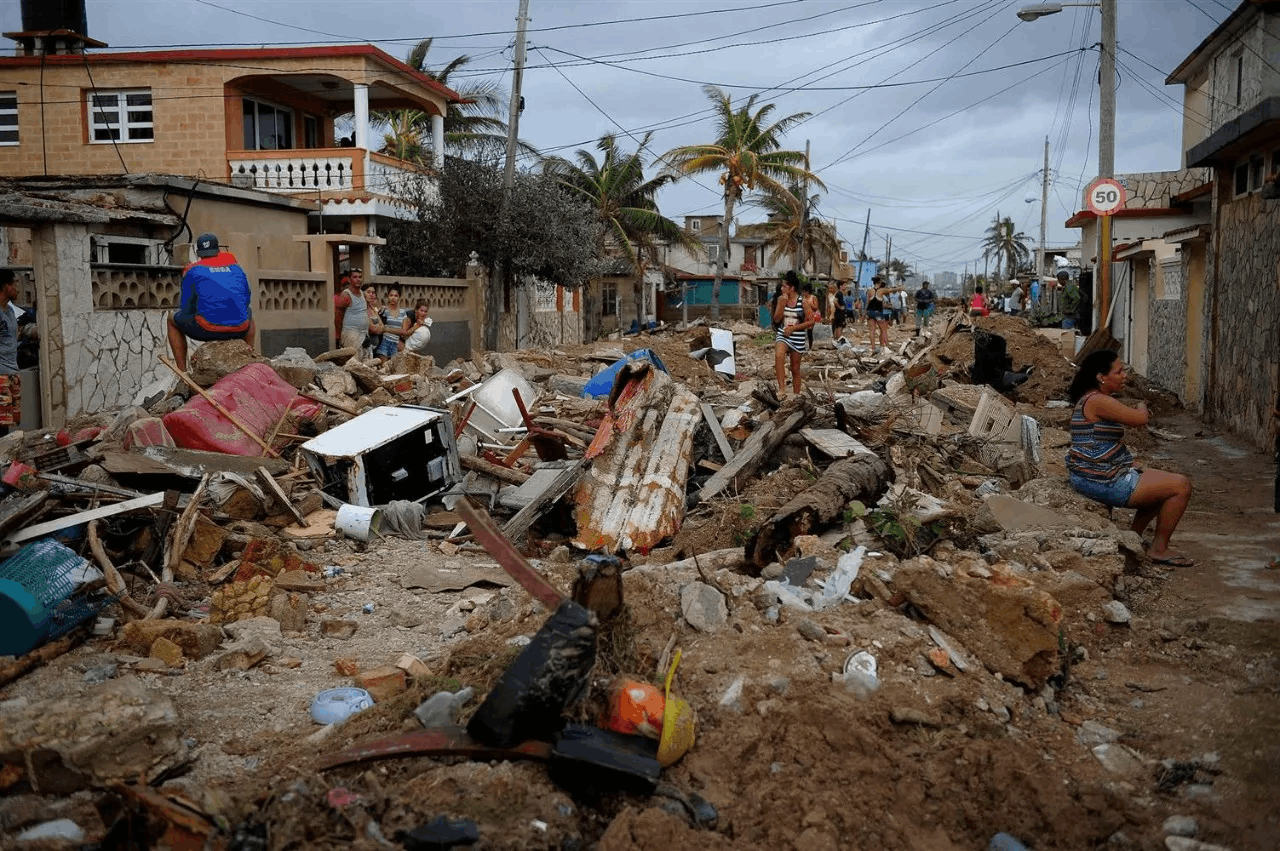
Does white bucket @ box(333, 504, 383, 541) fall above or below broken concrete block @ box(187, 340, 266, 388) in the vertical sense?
below

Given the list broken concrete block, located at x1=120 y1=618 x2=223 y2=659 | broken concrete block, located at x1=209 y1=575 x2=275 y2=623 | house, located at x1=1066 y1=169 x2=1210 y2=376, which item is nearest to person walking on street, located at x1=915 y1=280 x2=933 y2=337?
house, located at x1=1066 y1=169 x2=1210 y2=376

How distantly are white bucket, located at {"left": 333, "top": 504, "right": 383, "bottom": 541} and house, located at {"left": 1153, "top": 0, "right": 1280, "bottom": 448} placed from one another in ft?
25.3

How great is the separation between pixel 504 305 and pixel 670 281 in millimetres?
27118

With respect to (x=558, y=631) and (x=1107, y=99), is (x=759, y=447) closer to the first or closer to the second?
(x=558, y=631)

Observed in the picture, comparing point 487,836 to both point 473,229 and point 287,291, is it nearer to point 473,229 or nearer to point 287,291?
point 287,291

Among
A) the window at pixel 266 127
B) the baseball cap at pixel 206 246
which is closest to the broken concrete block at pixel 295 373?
the baseball cap at pixel 206 246

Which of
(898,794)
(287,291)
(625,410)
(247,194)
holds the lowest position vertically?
(898,794)

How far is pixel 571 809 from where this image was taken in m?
3.52

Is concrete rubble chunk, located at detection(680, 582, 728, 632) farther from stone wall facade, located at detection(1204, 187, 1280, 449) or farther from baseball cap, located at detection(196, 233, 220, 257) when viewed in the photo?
stone wall facade, located at detection(1204, 187, 1280, 449)

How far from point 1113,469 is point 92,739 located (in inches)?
231

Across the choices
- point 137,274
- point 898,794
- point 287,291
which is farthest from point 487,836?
point 287,291

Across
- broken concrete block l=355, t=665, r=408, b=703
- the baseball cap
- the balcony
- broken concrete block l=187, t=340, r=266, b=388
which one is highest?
the balcony

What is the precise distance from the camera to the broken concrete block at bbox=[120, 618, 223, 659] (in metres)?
5.30

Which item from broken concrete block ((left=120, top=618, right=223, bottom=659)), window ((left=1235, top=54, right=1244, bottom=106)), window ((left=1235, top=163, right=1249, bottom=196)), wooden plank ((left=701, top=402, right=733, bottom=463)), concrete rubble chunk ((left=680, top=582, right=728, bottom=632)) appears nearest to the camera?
concrete rubble chunk ((left=680, top=582, right=728, bottom=632))
